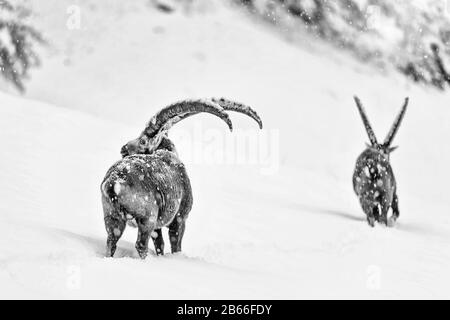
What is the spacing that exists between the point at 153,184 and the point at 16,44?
2317 centimetres

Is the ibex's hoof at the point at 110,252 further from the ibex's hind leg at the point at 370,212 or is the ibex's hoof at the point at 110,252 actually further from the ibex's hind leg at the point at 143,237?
the ibex's hind leg at the point at 370,212

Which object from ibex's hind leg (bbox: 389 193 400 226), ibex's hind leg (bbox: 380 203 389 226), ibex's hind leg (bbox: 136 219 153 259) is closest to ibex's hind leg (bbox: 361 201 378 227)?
ibex's hind leg (bbox: 380 203 389 226)

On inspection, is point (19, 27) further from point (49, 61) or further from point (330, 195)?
point (330, 195)

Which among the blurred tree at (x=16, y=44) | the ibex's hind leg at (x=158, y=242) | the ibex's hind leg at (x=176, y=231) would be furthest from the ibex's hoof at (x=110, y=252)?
the blurred tree at (x=16, y=44)

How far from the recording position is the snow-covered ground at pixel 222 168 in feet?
21.1

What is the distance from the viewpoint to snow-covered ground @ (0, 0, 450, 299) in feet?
21.1

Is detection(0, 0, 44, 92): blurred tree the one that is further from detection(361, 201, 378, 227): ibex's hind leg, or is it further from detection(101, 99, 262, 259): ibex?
detection(101, 99, 262, 259): ibex

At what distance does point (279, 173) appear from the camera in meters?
18.5

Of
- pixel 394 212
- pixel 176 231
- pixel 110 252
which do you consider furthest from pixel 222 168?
pixel 110 252

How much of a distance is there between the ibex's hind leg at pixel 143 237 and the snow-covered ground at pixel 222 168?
103 mm

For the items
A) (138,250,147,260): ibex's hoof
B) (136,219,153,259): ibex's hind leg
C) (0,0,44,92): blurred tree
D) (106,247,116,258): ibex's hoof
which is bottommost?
(138,250,147,260): ibex's hoof

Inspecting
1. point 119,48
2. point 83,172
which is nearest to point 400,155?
point 119,48

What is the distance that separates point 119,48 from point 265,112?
6475 mm

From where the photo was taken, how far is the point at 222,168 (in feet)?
57.3
